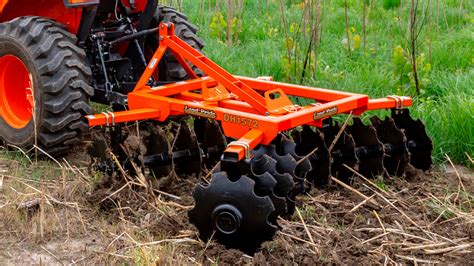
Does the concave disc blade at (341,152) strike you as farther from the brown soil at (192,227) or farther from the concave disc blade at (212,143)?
the concave disc blade at (212,143)

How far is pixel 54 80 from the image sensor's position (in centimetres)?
437

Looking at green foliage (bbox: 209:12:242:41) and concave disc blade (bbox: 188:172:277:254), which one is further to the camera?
green foliage (bbox: 209:12:242:41)

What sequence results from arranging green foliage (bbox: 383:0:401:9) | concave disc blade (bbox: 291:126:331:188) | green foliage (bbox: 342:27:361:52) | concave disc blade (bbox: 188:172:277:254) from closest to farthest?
concave disc blade (bbox: 188:172:277:254) < concave disc blade (bbox: 291:126:331:188) < green foliage (bbox: 342:27:361:52) < green foliage (bbox: 383:0:401:9)

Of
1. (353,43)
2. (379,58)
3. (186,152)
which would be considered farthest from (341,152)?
(353,43)

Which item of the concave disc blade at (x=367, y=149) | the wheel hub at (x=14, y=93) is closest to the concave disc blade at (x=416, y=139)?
the concave disc blade at (x=367, y=149)

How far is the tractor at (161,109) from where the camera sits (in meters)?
3.80

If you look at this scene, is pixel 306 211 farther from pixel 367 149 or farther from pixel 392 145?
pixel 392 145

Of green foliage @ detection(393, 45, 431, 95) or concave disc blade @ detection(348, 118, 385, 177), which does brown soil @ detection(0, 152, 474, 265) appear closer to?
concave disc blade @ detection(348, 118, 385, 177)

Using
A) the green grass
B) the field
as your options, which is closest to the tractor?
the field

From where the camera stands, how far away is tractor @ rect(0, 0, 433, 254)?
380 centimetres

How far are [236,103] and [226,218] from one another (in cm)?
100

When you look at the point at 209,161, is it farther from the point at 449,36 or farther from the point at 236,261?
the point at 449,36

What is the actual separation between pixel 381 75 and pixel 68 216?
111 inches

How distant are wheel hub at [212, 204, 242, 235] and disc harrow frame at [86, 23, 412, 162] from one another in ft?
0.77
